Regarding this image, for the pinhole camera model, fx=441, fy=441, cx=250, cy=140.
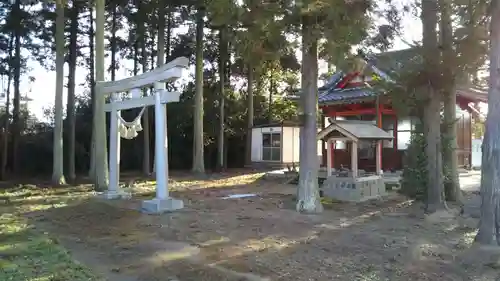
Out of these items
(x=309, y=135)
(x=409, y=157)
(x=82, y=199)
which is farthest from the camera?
(x=82, y=199)

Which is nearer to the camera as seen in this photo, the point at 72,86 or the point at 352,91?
the point at 352,91

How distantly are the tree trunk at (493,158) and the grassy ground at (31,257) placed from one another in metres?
5.39

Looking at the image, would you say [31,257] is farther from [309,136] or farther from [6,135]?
[6,135]

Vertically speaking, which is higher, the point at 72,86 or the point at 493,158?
the point at 72,86

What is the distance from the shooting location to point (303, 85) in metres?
9.43

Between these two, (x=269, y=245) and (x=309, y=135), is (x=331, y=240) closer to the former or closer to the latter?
(x=269, y=245)

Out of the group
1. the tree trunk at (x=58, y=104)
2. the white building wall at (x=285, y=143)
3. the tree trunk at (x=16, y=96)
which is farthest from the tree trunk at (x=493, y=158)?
the white building wall at (x=285, y=143)

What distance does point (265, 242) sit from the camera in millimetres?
6480

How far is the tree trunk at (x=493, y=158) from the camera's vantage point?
20.9ft

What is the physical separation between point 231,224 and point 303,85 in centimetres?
340

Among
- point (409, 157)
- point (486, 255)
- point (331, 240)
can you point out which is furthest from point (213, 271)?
point (409, 157)

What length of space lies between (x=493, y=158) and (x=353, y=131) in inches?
232

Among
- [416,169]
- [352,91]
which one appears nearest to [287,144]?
[352,91]

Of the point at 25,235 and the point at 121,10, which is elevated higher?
the point at 121,10
